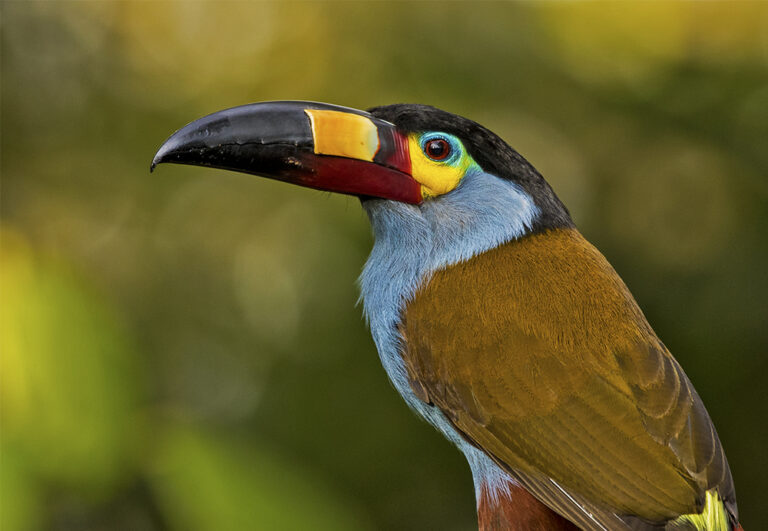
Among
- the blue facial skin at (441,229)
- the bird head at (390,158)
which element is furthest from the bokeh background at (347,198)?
the bird head at (390,158)

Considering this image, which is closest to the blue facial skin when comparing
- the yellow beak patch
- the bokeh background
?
the yellow beak patch

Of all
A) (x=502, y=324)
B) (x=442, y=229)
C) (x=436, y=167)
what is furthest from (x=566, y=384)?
(x=436, y=167)

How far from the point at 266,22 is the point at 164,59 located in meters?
0.62

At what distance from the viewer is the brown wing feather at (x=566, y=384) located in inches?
93.9

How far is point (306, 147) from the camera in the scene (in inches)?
104

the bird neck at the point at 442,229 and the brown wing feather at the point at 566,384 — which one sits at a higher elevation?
the bird neck at the point at 442,229

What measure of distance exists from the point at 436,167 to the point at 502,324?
518 mm

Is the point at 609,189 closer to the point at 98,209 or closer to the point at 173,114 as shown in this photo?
the point at 173,114

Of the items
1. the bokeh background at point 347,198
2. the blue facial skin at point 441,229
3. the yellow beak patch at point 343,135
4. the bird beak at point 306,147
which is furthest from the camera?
the bokeh background at point 347,198

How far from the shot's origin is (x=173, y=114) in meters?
4.78

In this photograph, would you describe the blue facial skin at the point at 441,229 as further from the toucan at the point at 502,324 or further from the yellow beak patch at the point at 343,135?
the yellow beak patch at the point at 343,135

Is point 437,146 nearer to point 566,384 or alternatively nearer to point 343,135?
point 343,135

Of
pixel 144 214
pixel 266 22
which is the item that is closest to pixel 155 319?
pixel 144 214

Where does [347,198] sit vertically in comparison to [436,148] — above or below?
below
